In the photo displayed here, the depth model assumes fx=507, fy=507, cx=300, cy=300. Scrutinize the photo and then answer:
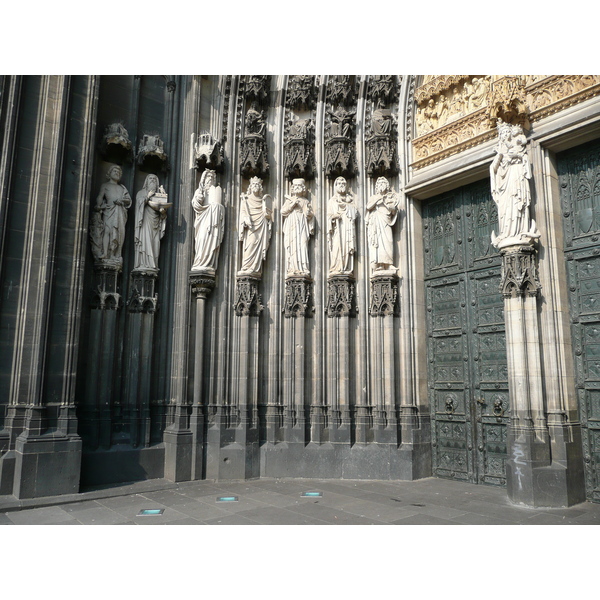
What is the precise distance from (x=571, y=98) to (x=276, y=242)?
222 inches

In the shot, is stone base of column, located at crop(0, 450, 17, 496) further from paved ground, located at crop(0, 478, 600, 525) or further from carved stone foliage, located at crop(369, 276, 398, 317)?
carved stone foliage, located at crop(369, 276, 398, 317)

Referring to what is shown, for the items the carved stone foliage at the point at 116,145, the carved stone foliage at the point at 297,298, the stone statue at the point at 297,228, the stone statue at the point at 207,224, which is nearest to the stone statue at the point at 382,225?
the stone statue at the point at 297,228

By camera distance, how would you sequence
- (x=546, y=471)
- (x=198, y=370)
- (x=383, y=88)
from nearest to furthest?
(x=546, y=471) → (x=198, y=370) → (x=383, y=88)

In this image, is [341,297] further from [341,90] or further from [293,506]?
[341,90]

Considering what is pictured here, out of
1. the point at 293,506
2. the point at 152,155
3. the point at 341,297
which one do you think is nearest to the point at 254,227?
the point at 341,297

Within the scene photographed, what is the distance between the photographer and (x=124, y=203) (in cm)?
956

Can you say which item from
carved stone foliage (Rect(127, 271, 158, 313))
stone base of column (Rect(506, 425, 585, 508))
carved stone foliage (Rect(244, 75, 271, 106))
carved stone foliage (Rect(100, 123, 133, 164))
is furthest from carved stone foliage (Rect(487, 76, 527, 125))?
carved stone foliage (Rect(127, 271, 158, 313))

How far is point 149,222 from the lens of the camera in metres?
9.79

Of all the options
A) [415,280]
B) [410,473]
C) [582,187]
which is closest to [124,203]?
[415,280]

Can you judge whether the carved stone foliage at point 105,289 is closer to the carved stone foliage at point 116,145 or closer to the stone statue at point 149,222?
the stone statue at point 149,222

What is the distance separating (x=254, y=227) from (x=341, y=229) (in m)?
1.74

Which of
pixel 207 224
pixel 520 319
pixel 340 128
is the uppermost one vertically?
pixel 340 128

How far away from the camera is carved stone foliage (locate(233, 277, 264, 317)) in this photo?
9867 millimetres
